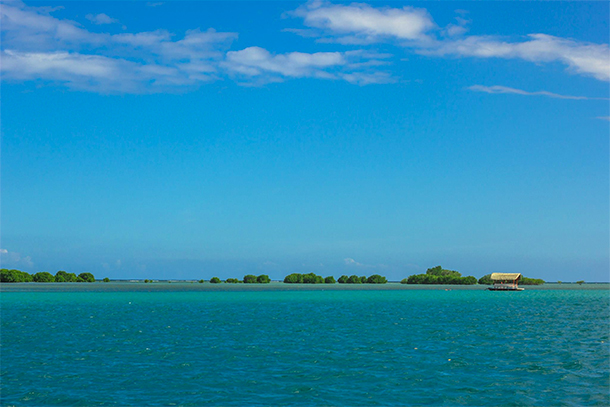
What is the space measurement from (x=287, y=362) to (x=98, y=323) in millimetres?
32741

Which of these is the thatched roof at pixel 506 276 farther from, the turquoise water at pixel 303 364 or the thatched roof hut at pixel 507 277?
the turquoise water at pixel 303 364

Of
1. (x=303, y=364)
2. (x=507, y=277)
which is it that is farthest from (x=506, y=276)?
(x=303, y=364)

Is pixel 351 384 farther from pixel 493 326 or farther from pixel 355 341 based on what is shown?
pixel 493 326

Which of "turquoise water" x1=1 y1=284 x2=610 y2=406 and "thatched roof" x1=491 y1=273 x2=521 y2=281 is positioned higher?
"thatched roof" x1=491 y1=273 x2=521 y2=281

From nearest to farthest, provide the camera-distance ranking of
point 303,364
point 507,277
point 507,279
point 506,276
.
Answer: point 303,364
point 507,277
point 507,279
point 506,276

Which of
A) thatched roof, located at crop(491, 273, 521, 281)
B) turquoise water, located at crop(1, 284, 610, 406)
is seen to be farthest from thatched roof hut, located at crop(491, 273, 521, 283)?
turquoise water, located at crop(1, 284, 610, 406)

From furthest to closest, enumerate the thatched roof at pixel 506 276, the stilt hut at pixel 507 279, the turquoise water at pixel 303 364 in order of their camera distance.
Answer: the stilt hut at pixel 507 279 → the thatched roof at pixel 506 276 → the turquoise water at pixel 303 364

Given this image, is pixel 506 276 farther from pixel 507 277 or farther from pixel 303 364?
pixel 303 364

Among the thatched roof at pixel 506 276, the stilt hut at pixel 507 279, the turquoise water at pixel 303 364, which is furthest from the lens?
the stilt hut at pixel 507 279

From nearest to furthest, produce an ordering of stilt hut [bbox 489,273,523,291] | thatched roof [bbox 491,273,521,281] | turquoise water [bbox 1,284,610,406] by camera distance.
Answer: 1. turquoise water [bbox 1,284,610,406]
2. thatched roof [bbox 491,273,521,281]
3. stilt hut [bbox 489,273,523,291]

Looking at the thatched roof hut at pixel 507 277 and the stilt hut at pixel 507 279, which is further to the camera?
the stilt hut at pixel 507 279

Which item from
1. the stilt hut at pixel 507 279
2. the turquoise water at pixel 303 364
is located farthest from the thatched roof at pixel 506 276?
the turquoise water at pixel 303 364

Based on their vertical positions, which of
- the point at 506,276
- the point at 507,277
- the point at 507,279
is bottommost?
the point at 507,279

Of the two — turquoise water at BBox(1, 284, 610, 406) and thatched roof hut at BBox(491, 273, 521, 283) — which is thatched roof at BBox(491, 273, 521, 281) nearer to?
thatched roof hut at BBox(491, 273, 521, 283)
